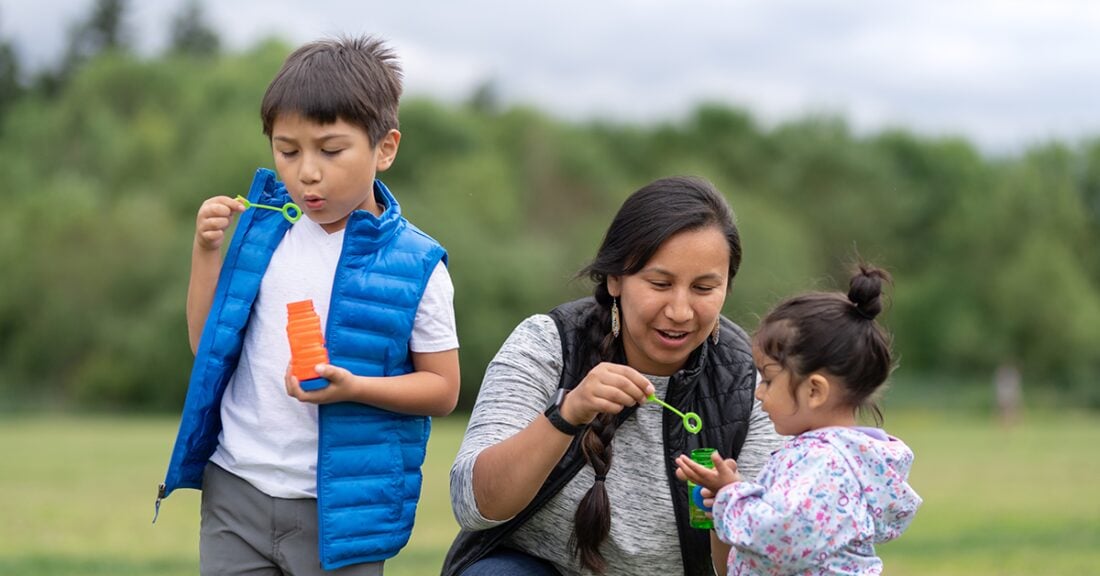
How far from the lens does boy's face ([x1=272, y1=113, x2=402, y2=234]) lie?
317 centimetres

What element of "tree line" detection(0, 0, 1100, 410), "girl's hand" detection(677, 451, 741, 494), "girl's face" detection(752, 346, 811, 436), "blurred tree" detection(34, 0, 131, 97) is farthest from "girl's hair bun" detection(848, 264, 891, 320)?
"blurred tree" detection(34, 0, 131, 97)

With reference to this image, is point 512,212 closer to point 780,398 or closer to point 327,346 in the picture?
point 327,346

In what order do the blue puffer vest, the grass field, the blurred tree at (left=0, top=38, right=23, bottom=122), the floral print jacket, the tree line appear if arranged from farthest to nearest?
the blurred tree at (left=0, top=38, right=23, bottom=122), the tree line, the grass field, the blue puffer vest, the floral print jacket

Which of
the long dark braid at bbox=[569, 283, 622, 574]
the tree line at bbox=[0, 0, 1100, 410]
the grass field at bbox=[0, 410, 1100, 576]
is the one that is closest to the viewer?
the long dark braid at bbox=[569, 283, 622, 574]

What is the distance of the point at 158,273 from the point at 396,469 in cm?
3670

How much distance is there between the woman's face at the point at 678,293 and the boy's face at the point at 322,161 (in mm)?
728

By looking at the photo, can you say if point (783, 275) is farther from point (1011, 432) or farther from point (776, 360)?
point (776, 360)

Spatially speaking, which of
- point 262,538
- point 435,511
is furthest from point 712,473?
point 435,511

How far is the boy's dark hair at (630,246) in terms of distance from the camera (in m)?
3.33

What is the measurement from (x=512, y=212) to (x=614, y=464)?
135ft

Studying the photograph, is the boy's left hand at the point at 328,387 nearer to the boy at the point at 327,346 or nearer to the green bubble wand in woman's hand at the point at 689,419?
the boy at the point at 327,346

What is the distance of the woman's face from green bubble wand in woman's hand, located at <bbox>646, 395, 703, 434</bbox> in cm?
13

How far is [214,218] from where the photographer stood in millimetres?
3189

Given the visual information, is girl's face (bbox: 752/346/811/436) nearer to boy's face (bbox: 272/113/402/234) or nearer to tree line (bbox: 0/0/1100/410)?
boy's face (bbox: 272/113/402/234)
